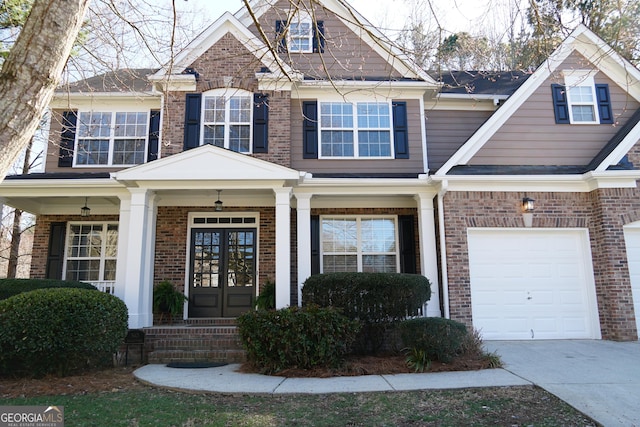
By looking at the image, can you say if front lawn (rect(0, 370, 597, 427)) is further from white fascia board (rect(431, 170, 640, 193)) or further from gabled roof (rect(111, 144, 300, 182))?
white fascia board (rect(431, 170, 640, 193))

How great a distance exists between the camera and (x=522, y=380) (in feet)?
19.9

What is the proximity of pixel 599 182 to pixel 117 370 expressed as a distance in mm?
9781

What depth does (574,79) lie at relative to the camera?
34.7 ft

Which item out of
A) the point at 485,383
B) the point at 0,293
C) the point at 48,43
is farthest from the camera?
the point at 0,293

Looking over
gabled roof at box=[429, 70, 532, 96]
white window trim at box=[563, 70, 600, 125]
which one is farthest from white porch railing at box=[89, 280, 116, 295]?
white window trim at box=[563, 70, 600, 125]

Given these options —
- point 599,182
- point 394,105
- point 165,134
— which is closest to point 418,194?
point 394,105

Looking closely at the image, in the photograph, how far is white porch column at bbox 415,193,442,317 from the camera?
373 inches

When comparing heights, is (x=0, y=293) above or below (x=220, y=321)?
above

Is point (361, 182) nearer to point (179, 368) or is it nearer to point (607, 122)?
point (179, 368)

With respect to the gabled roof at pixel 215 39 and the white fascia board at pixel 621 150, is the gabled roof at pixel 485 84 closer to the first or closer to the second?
the white fascia board at pixel 621 150

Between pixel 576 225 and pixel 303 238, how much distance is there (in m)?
5.66

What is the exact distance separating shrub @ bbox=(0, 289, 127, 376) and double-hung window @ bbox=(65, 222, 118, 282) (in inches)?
148

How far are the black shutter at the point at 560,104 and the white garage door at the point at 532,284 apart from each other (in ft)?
8.46

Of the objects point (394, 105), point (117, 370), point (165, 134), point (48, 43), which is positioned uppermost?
point (394, 105)
